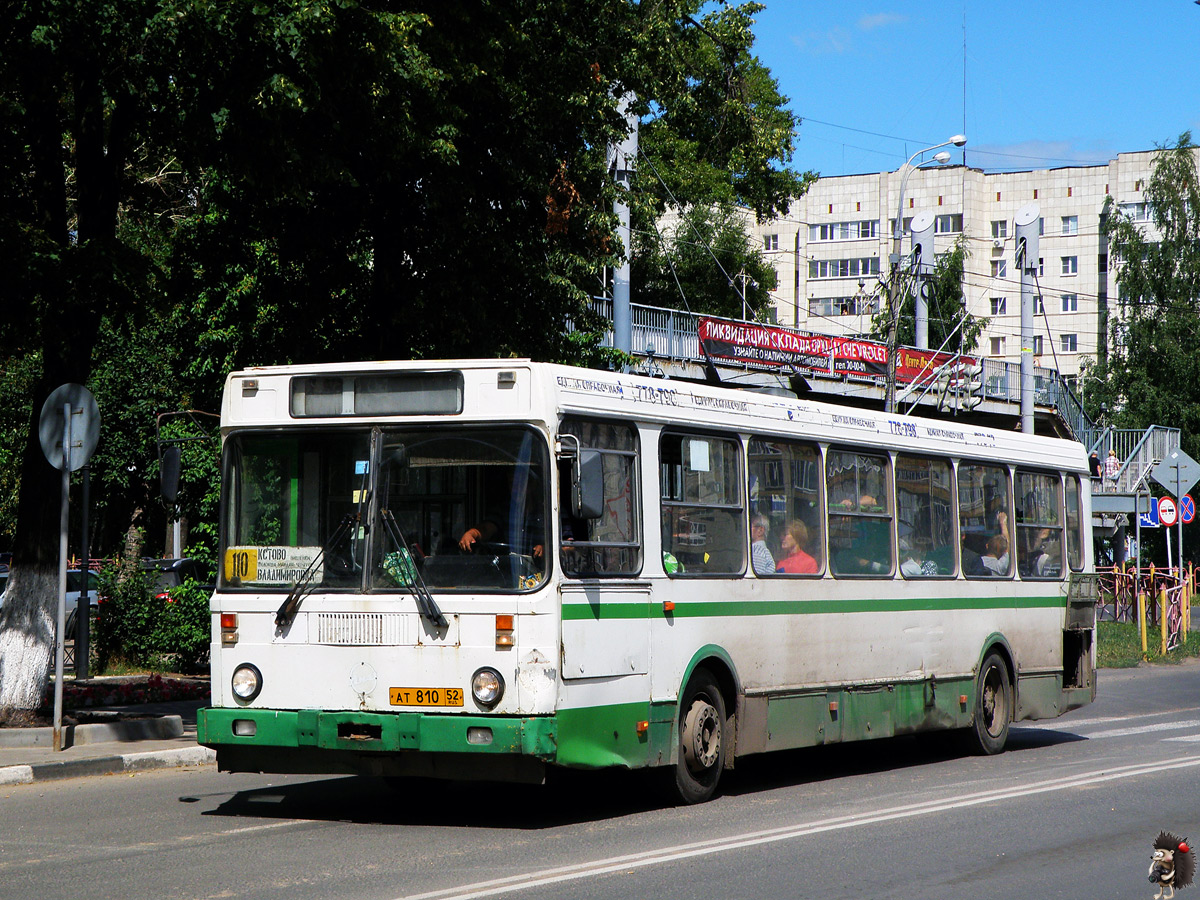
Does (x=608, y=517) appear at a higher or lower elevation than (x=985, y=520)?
lower

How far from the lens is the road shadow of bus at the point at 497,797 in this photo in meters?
9.67

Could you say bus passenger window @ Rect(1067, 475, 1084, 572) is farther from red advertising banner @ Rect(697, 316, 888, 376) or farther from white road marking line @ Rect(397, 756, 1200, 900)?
red advertising banner @ Rect(697, 316, 888, 376)

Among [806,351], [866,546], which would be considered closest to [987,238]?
[806,351]

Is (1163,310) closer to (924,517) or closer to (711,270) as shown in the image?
(711,270)

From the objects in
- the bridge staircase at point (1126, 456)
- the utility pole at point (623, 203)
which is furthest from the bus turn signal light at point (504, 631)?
the bridge staircase at point (1126, 456)

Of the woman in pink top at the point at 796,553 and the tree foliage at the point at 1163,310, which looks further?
the tree foliage at the point at 1163,310

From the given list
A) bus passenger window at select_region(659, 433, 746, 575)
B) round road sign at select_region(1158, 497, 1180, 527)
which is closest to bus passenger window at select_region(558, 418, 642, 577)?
bus passenger window at select_region(659, 433, 746, 575)

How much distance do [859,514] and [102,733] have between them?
6828 mm

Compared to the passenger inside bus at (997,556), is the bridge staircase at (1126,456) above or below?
above

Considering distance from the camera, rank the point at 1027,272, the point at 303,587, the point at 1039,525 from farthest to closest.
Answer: the point at 1027,272, the point at 1039,525, the point at 303,587

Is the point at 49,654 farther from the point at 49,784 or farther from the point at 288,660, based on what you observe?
the point at 288,660

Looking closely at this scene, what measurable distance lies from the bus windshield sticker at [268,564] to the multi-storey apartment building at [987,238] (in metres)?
74.9

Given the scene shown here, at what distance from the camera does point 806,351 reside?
38594mm

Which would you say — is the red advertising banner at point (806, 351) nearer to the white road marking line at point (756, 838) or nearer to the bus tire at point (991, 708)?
the bus tire at point (991, 708)
